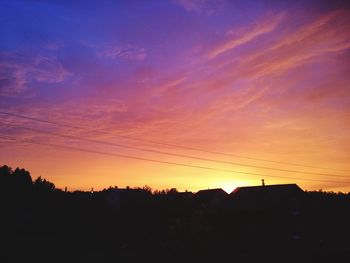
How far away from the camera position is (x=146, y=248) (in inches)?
1431

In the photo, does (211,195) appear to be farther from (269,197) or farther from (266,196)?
(269,197)

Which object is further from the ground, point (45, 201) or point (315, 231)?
point (45, 201)

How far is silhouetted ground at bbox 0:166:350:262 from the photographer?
30828 mm

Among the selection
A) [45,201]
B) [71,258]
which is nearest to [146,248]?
[71,258]

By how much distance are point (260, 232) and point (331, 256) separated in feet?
38.2

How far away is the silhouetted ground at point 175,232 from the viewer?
3083 centimetres

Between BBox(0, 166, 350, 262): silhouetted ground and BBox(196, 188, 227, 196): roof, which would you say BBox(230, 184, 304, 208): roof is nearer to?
BBox(0, 166, 350, 262): silhouetted ground

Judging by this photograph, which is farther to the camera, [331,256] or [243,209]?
[243,209]

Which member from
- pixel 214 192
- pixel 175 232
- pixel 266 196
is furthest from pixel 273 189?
pixel 214 192

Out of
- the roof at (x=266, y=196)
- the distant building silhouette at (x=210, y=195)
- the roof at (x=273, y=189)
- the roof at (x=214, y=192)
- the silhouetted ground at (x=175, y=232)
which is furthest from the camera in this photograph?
the roof at (x=214, y=192)

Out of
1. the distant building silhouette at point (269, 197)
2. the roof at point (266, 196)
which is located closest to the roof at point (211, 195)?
the roof at point (266, 196)

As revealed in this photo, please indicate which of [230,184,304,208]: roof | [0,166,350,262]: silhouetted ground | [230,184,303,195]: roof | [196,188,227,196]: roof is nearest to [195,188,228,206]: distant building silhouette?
[196,188,227,196]: roof

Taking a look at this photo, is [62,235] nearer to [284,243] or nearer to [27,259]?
[27,259]

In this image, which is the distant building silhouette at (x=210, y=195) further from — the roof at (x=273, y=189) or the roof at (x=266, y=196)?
the roof at (x=266, y=196)
